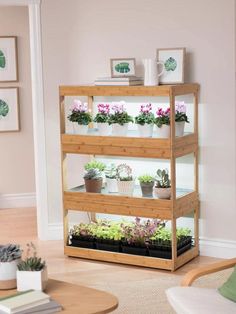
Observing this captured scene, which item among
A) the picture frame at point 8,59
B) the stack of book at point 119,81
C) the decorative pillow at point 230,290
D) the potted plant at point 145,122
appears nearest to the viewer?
the decorative pillow at point 230,290

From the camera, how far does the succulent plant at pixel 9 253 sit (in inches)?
133

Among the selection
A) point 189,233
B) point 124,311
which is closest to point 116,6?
point 189,233

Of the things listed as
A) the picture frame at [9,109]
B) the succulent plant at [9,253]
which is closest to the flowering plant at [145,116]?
the succulent plant at [9,253]

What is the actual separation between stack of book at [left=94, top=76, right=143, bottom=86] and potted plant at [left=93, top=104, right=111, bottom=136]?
18cm

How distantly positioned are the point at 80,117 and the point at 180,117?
77cm

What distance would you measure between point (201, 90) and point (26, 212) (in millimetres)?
2600

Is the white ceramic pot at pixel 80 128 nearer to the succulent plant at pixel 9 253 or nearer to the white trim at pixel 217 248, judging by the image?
the white trim at pixel 217 248

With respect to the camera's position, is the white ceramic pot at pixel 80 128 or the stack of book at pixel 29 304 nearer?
the stack of book at pixel 29 304

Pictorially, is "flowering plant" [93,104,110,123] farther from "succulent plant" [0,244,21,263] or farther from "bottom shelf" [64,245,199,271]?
"succulent plant" [0,244,21,263]

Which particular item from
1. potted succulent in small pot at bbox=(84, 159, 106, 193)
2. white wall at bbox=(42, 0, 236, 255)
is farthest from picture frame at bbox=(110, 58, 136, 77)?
potted succulent in small pot at bbox=(84, 159, 106, 193)

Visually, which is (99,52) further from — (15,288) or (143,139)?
(15,288)

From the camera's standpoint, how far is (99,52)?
18.1 feet

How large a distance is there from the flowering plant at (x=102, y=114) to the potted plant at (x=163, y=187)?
0.57m

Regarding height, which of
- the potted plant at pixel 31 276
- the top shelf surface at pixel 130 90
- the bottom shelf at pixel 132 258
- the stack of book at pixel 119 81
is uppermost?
the stack of book at pixel 119 81
